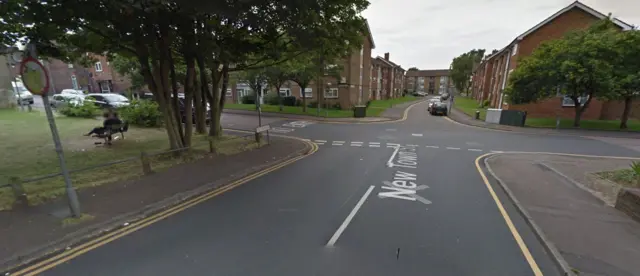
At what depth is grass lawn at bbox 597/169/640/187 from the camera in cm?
729

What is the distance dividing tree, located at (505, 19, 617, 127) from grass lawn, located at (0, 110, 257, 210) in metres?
19.9

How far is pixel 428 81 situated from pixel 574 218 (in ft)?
392

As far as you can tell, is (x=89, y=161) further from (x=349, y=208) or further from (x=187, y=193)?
(x=349, y=208)

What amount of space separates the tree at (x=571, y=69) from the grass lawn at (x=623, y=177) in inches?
473

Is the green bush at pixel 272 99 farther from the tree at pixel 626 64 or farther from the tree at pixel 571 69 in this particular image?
the tree at pixel 626 64

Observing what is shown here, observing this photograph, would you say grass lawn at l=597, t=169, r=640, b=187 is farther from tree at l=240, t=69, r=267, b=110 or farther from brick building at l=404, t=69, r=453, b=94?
brick building at l=404, t=69, r=453, b=94

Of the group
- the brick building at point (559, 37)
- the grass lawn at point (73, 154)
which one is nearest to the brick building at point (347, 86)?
the brick building at point (559, 37)

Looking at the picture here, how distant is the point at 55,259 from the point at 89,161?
20.3ft

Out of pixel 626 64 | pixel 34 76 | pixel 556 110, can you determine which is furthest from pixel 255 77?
pixel 556 110

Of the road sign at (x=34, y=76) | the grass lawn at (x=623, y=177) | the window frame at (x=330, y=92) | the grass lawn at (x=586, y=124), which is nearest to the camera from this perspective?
the road sign at (x=34, y=76)

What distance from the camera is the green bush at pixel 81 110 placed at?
61.5 feet

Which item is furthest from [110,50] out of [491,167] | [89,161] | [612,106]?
[612,106]

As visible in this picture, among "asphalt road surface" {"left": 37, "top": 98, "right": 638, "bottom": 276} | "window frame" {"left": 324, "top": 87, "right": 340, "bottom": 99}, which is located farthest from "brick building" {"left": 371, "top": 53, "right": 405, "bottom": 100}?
"asphalt road surface" {"left": 37, "top": 98, "right": 638, "bottom": 276}

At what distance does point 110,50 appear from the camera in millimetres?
10070
